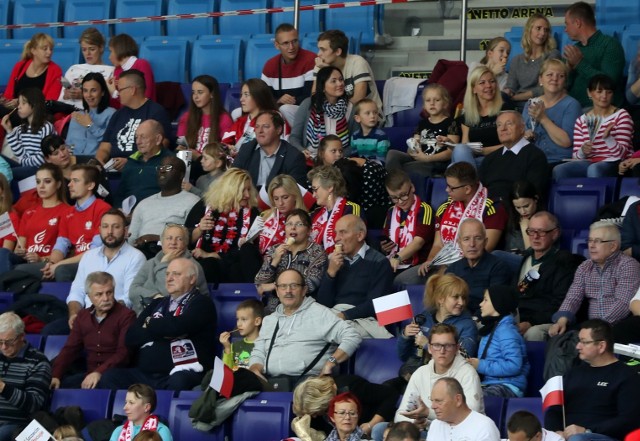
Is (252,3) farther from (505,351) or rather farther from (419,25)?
(505,351)

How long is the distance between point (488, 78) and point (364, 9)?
240 centimetres

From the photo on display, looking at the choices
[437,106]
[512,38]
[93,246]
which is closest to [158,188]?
[93,246]

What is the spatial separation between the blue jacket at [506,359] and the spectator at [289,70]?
3876mm

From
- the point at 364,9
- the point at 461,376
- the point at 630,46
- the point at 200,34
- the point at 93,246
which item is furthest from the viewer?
the point at 200,34

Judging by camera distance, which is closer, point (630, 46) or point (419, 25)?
point (630, 46)

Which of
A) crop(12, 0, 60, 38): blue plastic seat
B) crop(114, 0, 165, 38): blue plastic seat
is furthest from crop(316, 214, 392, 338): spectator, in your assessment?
crop(12, 0, 60, 38): blue plastic seat

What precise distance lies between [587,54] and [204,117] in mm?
2927

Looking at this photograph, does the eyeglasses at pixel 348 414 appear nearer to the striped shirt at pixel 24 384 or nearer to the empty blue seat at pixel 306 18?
the striped shirt at pixel 24 384

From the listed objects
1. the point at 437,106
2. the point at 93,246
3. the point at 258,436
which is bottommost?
the point at 258,436

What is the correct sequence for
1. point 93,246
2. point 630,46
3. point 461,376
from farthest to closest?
point 630,46 → point 93,246 → point 461,376

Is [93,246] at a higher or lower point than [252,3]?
lower

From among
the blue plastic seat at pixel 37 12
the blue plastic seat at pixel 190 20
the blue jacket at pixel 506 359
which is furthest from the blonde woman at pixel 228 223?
the blue plastic seat at pixel 37 12

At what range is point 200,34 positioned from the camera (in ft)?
47.0

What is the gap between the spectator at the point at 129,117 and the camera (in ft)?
40.7
